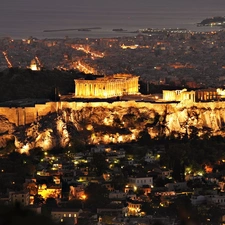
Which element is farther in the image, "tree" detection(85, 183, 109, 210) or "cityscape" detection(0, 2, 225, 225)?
"tree" detection(85, 183, 109, 210)

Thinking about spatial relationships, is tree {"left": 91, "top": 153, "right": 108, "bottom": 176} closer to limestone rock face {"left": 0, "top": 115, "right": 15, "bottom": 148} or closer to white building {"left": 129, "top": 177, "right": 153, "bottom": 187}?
white building {"left": 129, "top": 177, "right": 153, "bottom": 187}

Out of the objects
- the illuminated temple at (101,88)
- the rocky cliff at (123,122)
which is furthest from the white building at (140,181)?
the illuminated temple at (101,88)

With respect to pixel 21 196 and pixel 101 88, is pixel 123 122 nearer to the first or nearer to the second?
pixel 101 88

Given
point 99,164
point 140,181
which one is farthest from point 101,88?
point 140,181

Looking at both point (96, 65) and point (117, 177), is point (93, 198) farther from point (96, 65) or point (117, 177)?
point (96, 65)

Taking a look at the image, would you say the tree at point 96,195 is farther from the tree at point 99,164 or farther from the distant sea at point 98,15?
the distant sea at point 98,15

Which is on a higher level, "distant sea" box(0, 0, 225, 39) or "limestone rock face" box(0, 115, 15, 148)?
"distant sea" box(0, 0, 225, 39)

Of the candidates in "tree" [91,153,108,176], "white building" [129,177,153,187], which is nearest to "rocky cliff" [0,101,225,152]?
"tree" [91,153,108,176]
